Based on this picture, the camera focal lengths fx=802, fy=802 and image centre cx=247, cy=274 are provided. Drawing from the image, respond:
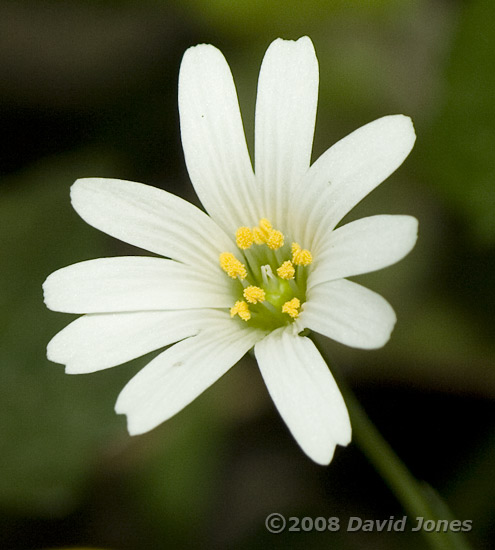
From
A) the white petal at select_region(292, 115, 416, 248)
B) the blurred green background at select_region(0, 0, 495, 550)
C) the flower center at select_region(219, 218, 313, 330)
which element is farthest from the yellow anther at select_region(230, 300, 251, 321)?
the blurred green background at select_region(0, 0, 495, 550)

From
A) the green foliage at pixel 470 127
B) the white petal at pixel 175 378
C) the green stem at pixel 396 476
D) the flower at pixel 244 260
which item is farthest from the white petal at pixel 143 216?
the green foliage at pixel 470 127

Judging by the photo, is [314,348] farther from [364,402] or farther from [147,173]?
[147,173]

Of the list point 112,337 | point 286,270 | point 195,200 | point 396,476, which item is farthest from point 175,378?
point 195,200

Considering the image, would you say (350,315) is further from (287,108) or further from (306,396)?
(287,108)

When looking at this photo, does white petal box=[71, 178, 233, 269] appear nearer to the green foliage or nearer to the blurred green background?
the blurred green background

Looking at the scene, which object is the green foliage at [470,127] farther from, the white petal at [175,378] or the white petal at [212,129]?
the white petal at [175,378]

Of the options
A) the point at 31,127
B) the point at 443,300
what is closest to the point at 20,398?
the point at 31,127
